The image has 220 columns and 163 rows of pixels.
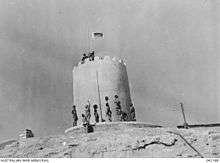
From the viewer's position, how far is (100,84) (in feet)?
55.2

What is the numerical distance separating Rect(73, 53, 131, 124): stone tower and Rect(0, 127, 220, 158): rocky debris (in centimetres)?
429

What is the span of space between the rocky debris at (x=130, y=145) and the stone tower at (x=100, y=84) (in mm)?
4292

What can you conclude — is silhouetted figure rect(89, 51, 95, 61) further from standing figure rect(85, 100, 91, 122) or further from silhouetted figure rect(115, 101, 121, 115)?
silhouetted figure rect(115, 101, 121, 115)

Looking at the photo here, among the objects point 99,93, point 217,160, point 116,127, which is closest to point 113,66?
point 99,93

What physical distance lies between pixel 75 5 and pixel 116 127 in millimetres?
4428

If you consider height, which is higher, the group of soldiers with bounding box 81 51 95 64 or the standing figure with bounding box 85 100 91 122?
the group of soldiers with bounding box 81 51 95 64

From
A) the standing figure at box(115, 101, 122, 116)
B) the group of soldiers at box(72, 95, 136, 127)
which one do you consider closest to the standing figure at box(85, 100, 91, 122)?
the group of soldiers at box(72, 95, 136, 127)

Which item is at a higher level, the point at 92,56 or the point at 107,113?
the point at 92,56

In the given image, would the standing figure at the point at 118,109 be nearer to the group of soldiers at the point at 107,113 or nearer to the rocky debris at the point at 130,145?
the group of soldiers at the point at 107,113

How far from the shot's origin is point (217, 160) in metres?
8.72

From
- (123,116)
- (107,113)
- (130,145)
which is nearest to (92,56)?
(107,113)

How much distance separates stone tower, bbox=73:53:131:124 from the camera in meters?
16.6

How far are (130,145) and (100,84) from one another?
5946 mm

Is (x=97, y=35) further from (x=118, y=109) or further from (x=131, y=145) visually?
(x=131, y=145)
